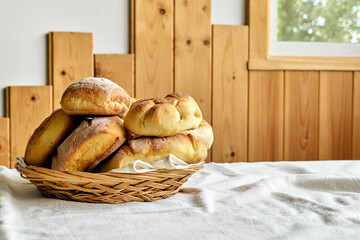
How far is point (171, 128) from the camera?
88cm

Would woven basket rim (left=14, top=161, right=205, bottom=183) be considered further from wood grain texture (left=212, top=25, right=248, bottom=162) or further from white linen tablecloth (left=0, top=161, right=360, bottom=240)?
A: wood grain texture (left=212, top=25, right=248, bottom=162)

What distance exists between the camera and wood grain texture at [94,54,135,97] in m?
1.87

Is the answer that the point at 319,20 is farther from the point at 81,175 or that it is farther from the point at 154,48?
the point at 81,175

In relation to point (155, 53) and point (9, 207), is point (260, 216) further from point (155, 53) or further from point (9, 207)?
point (155, 53)

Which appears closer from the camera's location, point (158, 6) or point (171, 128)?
point (171, 128)

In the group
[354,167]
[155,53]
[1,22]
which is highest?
[1,22]

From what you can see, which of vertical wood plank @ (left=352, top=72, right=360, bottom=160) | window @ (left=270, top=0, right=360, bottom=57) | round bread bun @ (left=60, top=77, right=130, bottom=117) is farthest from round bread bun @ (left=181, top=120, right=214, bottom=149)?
vertical wood plank @ (left=352, top=72, right=360, bottom=160)

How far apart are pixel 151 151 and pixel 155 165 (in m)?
0.03

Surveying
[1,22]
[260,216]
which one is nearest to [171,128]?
[260,216]

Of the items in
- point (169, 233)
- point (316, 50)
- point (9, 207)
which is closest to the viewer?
point (169, 233)

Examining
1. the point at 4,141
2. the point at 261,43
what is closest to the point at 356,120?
the point at 261,43

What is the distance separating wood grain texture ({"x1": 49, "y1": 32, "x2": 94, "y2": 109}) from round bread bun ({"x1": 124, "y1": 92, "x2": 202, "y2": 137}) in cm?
99

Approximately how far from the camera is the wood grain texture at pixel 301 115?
2.08 metres

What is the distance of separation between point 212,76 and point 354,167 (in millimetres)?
910
